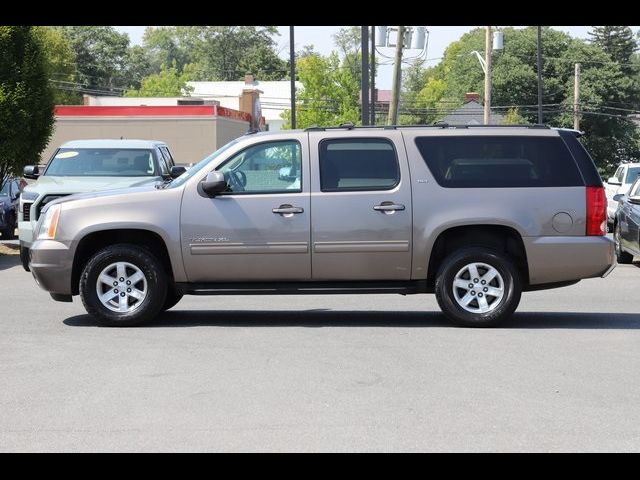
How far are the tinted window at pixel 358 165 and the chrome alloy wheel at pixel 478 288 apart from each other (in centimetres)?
113

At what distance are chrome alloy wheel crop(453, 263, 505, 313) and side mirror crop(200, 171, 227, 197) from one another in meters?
2.42

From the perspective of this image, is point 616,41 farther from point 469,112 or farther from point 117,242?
point 117,242

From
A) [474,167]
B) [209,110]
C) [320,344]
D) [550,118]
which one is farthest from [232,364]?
[550,118]

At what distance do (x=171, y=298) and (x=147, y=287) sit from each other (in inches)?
38.3

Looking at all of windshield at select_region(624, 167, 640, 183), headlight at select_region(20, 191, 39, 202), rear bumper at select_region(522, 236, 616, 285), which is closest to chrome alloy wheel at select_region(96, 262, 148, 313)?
rear bumper at select_region(522, 236, 616, 285)

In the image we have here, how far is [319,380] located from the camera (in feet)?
28.8

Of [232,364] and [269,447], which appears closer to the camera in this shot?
[269,447]

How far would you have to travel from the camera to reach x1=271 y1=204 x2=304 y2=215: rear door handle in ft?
37.9

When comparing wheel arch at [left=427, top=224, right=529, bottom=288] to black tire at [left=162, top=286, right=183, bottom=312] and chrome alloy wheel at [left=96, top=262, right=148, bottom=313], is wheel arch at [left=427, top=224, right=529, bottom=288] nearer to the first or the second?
black tire at [left=162, top=286, right=183, bottom=312]

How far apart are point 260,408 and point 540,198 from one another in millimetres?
4876

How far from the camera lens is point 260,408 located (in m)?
7.71

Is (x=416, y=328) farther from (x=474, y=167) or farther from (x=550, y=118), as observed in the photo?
(x=550, y=118)

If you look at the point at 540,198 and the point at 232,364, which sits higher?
the point at 540,198

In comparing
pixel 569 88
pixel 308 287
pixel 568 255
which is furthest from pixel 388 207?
pixel 569 88
